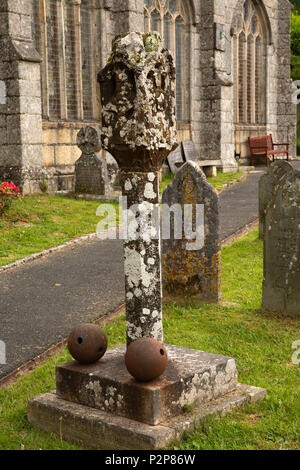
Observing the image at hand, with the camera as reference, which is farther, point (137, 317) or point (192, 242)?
point (192, 242)

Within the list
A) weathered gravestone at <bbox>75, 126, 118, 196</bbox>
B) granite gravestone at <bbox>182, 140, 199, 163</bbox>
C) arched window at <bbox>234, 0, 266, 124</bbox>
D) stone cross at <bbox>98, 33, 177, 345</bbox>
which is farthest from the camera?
arched window at <bbox>234, 0, 266, 124</bbox>

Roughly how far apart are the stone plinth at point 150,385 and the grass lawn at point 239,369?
0.20 m

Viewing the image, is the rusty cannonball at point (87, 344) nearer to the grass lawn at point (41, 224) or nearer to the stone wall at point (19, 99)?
the grass lawn at point (41, 224)

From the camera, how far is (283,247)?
6125mm

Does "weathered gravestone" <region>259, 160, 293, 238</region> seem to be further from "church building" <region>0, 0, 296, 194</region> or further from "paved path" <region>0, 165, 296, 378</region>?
"church building" <region>0, 0, 296, 194</region>

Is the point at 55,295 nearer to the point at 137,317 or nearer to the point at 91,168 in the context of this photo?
the point at 137,317

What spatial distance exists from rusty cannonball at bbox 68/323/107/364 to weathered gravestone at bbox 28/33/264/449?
67 mm

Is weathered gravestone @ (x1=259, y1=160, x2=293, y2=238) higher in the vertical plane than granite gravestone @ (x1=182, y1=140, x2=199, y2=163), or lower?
lower

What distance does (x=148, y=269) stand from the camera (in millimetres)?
4074

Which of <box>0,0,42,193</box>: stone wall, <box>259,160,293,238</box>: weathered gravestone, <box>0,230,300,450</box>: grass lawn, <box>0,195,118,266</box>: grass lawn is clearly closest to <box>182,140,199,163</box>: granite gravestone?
<box>0,195,118,266</box>: grass lawn

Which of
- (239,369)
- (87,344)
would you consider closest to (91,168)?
(239,369)

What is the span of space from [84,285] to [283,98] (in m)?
18.5

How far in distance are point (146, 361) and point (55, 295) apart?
360 centimetres

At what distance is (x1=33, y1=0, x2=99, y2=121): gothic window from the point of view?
14.0 meters
